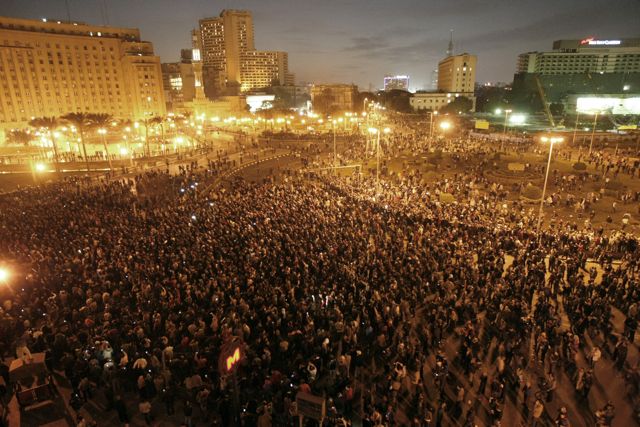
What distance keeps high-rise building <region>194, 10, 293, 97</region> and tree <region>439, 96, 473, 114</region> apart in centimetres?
10012

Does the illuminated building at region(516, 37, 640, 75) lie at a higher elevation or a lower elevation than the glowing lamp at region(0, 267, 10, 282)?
higher

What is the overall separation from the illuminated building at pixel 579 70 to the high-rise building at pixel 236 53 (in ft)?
372

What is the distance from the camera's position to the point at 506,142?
2183 inches

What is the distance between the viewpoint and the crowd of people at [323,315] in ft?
29.7

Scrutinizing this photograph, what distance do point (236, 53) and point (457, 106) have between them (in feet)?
375

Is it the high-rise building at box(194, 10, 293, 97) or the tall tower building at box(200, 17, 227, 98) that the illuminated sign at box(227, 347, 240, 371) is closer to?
the high-rise building at box(194, 10, 293, 97)

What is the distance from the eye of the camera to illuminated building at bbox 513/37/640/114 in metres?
107

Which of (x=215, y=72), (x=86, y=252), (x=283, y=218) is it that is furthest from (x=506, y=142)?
(x=215, y=72)

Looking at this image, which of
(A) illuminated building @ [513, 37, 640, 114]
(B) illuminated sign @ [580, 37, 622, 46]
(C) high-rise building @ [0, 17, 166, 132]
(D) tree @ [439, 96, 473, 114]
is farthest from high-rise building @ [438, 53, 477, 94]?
(C) high-rise building @ [0, 17, 166, 132]

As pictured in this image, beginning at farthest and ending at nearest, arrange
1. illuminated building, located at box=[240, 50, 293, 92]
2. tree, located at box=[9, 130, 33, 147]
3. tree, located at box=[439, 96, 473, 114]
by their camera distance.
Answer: illuminated building, located at box=[240, 50, 293, 92] < tree, located at box=[439, 96, 473, 114] < tree, located at box=[9, 130, 33, 147]

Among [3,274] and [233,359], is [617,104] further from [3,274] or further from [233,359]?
[3,274]

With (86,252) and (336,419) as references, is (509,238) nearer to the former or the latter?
(336,419)

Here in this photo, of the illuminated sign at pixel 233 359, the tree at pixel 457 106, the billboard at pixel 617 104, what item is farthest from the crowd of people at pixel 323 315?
the tree at pixel 457 106

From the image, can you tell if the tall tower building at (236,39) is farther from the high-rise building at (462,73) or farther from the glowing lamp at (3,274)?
the glowing lamp at (3,274)
